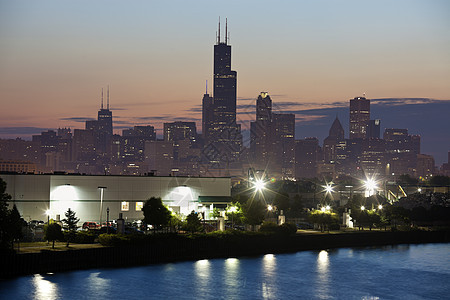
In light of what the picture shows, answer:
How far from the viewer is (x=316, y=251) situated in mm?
88438

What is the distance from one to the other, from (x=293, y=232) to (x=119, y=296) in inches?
1352

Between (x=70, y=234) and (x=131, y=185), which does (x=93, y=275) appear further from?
(x=131, y=185)

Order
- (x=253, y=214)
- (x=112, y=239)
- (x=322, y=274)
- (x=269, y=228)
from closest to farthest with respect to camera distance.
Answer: (x=112, y=239)
(x=322, y=274)
(x=269, y=228)
(x=253, y=214)

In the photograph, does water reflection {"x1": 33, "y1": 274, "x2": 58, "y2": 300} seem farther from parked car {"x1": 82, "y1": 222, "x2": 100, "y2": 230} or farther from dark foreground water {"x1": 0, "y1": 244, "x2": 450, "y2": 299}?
parked car {"x1": 82, "y1": 222, "x2": 100, "y2": 230}

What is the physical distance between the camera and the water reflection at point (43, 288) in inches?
2108

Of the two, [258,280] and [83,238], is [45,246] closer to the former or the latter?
[83,238]

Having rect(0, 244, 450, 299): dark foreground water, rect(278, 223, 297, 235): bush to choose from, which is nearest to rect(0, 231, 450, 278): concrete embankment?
rect(278, 223, 297, 235): bush

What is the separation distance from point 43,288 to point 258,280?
70.6ft

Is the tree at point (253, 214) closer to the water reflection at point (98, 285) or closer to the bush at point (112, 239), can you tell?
the bush at point (112, 239)

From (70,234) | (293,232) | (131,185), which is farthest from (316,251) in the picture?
(70,234)

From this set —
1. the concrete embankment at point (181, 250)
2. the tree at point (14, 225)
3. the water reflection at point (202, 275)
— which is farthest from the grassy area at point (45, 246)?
the water reflection at point (202, 275)

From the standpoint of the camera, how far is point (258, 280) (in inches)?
2621

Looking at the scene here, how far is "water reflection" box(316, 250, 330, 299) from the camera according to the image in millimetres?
62984

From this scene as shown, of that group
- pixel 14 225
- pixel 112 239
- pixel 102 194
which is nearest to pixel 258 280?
pixel 112 239
